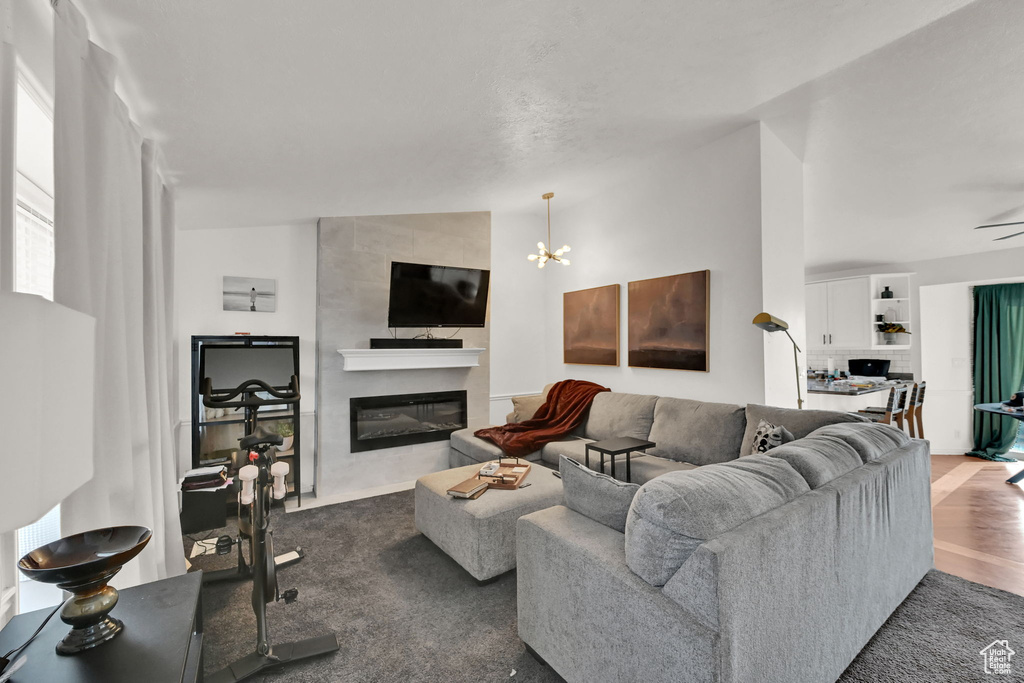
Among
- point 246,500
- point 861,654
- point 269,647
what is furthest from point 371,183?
point 861,654

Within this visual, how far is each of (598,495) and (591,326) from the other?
3202 millimetres

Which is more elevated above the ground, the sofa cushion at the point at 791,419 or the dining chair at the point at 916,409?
the sofa cushion at the point at 791,419

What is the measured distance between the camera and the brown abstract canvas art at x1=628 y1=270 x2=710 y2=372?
364 cm

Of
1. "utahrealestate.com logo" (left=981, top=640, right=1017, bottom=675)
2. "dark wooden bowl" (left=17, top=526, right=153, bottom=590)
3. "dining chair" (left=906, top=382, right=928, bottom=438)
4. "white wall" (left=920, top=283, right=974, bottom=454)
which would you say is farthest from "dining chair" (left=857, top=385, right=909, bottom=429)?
"dark wooden bowl" (left=17, top=526, right=153, bottom=590)

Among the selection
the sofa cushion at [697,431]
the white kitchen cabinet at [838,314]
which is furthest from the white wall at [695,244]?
the white kitchen cabinet at [838,314]

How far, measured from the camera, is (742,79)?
2.56 metres

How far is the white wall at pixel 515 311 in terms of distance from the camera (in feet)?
17.3

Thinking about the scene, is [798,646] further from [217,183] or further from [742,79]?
[217,183]

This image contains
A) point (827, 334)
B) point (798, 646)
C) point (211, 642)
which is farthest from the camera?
point (827, 334)

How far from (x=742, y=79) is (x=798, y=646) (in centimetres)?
271

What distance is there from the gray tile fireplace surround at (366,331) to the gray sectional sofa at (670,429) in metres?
0.63

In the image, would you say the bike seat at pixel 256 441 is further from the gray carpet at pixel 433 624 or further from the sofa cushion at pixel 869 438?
the sofa cushion at pixel 869 438

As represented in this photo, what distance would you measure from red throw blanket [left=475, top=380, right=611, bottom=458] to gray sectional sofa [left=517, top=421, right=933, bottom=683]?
6.69ft

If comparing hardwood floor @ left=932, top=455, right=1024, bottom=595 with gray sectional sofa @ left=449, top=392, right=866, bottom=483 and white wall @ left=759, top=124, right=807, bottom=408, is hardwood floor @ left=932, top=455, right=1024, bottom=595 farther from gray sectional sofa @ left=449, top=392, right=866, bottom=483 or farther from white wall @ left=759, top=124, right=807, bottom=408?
white wall @ left=759, top=124, right=807, bottom=408
